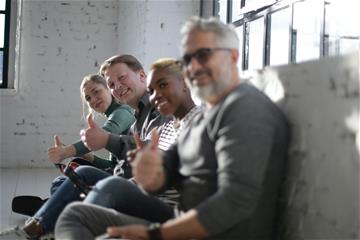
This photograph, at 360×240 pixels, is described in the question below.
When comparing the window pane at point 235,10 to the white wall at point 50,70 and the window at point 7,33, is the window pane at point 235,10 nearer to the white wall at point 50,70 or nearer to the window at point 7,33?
the white wall at point 50,70

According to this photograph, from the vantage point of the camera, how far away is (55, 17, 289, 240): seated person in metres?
1.34

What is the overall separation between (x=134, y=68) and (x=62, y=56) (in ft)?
13.2

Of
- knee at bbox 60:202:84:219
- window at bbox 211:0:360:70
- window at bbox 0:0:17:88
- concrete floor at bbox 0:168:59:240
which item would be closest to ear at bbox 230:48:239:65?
knee at bbox 60:202:84:219

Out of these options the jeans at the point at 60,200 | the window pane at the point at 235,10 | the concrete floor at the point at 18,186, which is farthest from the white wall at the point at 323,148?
the window pane at the point at 235,10

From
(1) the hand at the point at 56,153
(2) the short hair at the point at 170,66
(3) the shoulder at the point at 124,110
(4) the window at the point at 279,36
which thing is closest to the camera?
(2) the short hair at the point at 170,66

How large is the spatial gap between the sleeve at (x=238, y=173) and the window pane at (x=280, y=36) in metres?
2.52

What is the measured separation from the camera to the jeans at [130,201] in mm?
1805

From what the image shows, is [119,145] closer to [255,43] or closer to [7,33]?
[255,43]

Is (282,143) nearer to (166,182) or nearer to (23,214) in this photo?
(166,182)

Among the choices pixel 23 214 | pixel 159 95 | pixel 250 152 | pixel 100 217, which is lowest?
pixel 23 214

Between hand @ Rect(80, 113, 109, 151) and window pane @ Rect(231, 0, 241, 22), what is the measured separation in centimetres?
268

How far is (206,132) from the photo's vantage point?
149 cm

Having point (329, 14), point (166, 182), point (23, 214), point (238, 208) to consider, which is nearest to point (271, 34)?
point (329, 14)

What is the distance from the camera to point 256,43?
4.54m
